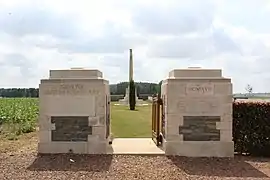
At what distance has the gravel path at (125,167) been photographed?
9.04m

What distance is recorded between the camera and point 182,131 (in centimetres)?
1137

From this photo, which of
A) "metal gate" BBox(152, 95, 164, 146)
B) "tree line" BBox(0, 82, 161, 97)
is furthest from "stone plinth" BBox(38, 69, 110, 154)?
"tree line" BBox(0, 82, 161, 97)

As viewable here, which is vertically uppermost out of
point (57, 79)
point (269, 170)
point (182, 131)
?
point (57, 79)

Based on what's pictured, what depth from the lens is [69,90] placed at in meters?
11.4

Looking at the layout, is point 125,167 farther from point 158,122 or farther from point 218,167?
point 158,122

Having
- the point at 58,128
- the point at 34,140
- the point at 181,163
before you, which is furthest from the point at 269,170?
the point at 34,140

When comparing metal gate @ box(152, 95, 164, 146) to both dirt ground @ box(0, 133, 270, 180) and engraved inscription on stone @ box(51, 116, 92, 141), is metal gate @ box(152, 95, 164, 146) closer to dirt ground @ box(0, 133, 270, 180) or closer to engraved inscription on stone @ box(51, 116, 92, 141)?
dirt ground @ box(0, 133, 270, 180)

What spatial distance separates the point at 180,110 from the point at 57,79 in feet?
10.0

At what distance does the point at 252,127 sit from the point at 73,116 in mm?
4381

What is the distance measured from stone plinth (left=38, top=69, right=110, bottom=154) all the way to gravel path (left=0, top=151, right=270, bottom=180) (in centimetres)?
36

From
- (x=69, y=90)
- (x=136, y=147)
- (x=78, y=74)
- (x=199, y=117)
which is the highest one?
(x=78, y=74)

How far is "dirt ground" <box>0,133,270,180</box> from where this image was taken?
→ 29.7ft

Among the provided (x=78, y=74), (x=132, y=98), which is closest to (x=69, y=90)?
(x=78, y=74)

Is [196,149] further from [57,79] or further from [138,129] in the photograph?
[138,129]
